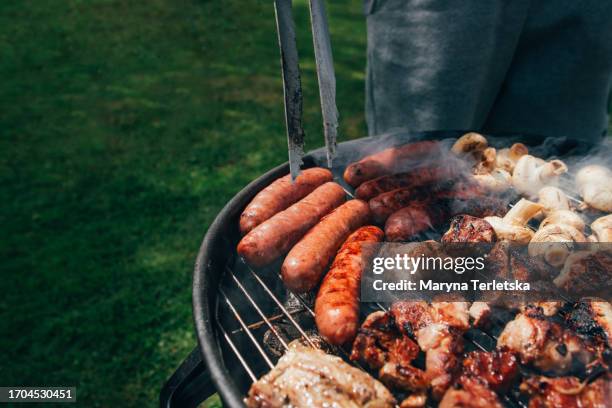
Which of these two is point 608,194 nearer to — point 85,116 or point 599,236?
point 599,236

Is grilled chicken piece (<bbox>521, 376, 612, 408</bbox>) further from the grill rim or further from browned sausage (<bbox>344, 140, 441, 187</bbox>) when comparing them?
browned sausage (<bbox>344, 140, 441, 187</bbox>)

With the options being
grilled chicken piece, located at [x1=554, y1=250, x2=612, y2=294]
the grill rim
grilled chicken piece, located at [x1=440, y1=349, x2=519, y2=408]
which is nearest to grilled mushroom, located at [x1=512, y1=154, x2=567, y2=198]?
grilled chicken piece, located at [x1=554, y1=250, x2=612, y2=294]

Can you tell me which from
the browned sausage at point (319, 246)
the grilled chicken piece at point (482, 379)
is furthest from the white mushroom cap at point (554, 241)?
the browned sausage at point (319, 246)

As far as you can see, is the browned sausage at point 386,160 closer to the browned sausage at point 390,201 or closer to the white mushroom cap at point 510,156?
the browned sausage at point 390,201

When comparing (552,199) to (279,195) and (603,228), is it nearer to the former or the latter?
(603,228)

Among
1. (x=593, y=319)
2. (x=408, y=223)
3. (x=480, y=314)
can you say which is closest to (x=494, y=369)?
(x=480, y=314)

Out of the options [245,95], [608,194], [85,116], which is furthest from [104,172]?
[608,194]
